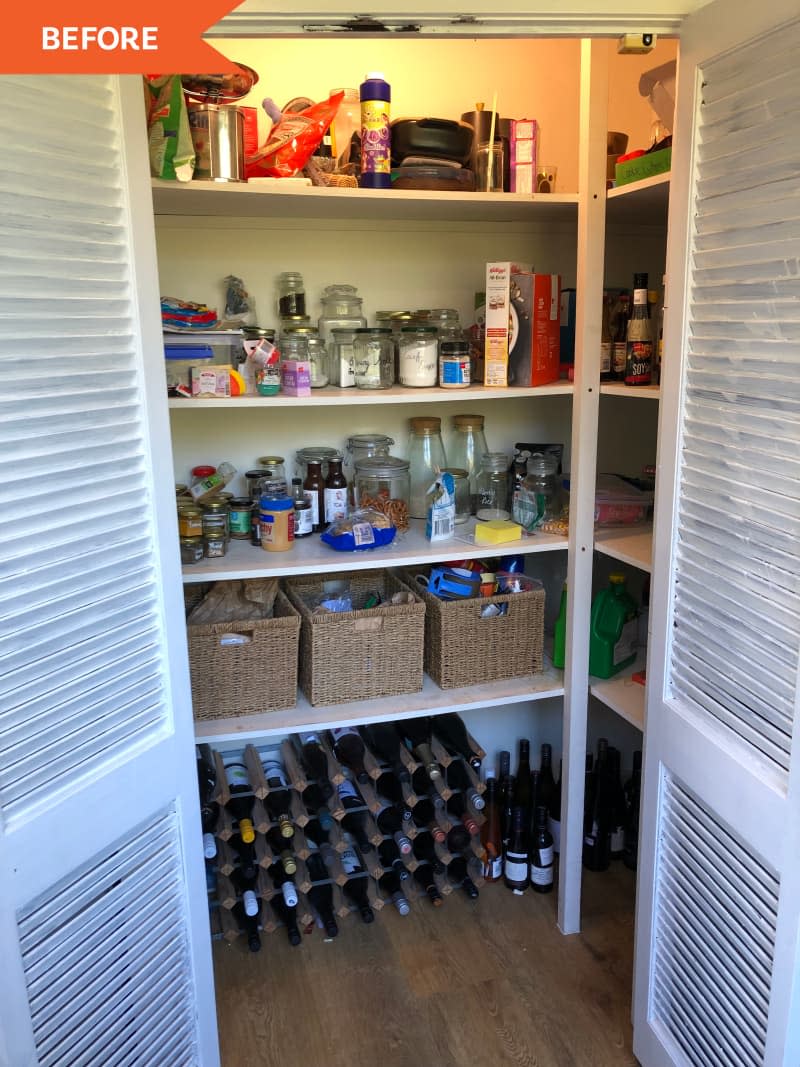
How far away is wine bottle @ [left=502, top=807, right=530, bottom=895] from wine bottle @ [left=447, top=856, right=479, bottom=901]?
4.3 inches

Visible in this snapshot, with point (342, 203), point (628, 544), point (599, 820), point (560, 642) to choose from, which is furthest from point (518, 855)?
point (342, 203)

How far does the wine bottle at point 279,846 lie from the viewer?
208cm

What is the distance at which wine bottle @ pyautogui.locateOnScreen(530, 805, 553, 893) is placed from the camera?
227 centimetres

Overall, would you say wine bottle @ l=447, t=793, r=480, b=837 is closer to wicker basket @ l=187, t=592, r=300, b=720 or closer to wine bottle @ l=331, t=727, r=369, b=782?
wine bottle @ l=331, t=727, r=369, b=782

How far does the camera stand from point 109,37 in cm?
87

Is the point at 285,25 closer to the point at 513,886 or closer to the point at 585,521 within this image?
the point at 585,521

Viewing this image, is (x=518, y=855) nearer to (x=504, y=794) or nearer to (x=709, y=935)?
(x=504, y=794)

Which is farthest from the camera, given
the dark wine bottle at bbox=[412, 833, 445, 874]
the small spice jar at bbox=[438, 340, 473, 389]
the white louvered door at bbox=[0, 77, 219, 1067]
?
the dark wine bottle at bbox=[412, 833, 445, 874]

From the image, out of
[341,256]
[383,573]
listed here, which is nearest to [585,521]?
[383,573]

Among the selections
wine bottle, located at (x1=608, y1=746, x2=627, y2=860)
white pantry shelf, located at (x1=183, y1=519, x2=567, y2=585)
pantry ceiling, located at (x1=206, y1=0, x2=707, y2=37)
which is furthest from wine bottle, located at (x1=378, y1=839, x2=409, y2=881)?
pantry ceiling, located at (x1=206, y1=0, x2=707, y2=37)

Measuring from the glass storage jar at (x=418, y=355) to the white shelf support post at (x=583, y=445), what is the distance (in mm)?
325

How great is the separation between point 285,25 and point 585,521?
46.2 inches

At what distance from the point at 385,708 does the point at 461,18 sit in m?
1.38

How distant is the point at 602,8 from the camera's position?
1248 millimetres
